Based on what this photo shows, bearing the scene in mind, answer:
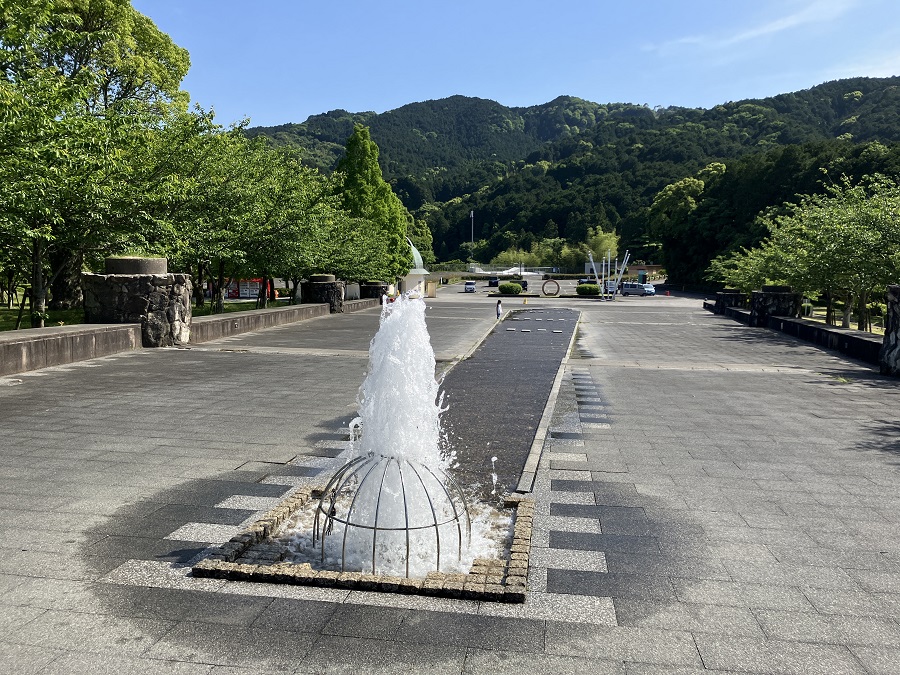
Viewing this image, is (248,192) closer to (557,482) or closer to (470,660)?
(557,482)

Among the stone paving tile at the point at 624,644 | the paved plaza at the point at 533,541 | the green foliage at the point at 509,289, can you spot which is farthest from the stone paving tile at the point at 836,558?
the green foliage at the point at 509,289

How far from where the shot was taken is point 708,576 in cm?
481

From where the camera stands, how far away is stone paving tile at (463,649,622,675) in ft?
11.8

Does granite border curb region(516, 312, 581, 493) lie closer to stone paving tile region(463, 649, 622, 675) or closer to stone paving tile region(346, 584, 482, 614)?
stone paving tile region(346, 584, 482, 614)

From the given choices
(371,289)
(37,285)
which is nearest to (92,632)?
(37,285)

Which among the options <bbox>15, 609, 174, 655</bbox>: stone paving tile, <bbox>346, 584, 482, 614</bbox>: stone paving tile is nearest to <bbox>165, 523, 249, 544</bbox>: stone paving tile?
<bbox>15, 609, 174, 655</bbox>: stone paving tile

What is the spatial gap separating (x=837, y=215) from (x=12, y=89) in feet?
80.2

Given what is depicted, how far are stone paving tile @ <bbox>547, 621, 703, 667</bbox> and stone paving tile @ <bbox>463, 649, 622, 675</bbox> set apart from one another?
64 mm

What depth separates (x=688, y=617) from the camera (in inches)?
166

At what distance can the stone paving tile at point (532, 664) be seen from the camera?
359 centimetres

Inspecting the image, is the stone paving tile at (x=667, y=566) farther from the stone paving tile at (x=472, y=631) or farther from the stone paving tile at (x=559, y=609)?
the stone paving tile at (x=472, y=631)

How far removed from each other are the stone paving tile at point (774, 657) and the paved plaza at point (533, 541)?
0.05ft

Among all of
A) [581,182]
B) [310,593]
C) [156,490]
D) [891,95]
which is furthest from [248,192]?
[891,95]

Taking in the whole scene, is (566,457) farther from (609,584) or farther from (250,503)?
(250,503)
